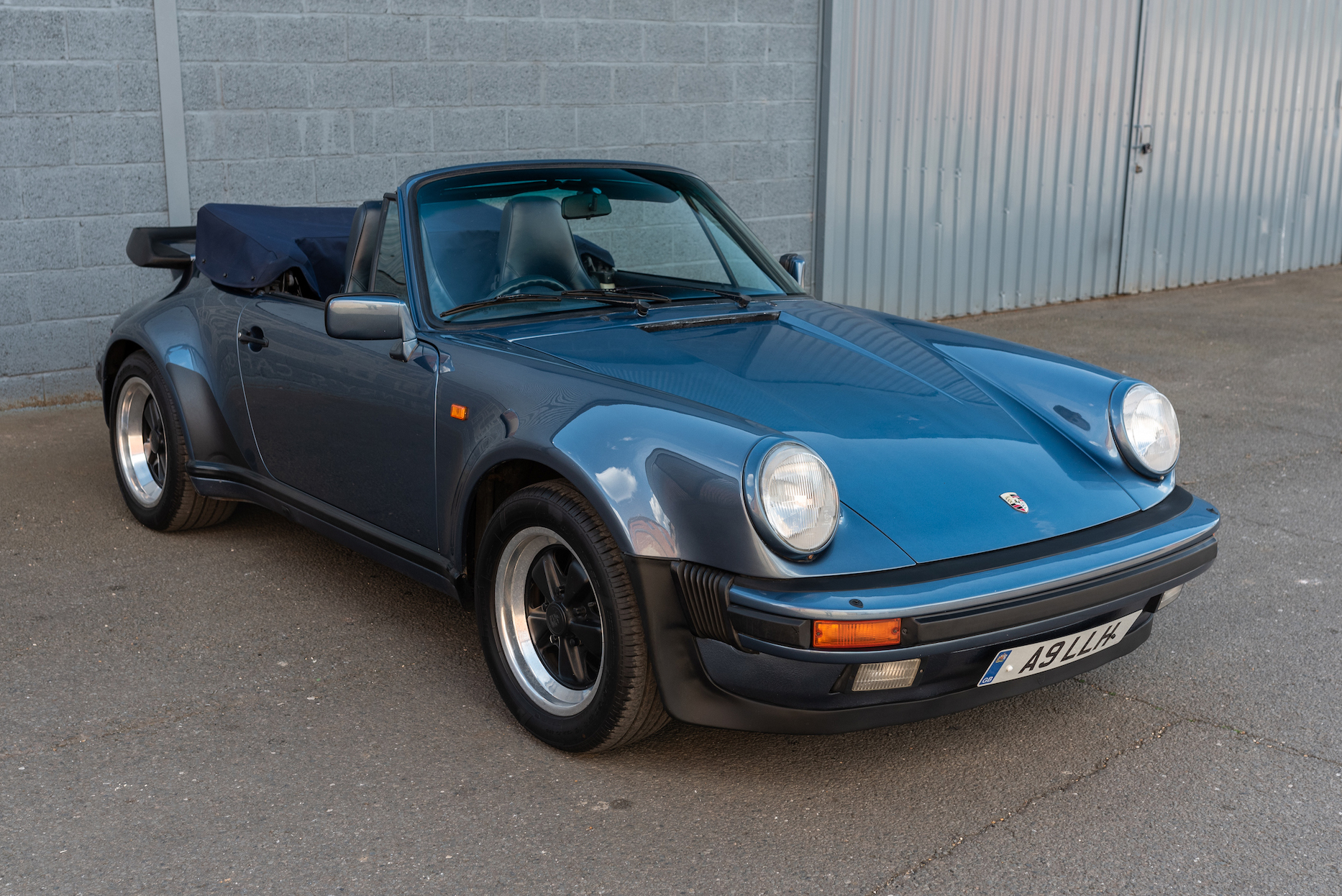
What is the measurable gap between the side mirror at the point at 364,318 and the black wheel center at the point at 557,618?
0.90 metres

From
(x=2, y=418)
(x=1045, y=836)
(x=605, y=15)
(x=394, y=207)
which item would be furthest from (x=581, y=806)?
(x=605, y=15)

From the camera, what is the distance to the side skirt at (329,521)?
3.43m

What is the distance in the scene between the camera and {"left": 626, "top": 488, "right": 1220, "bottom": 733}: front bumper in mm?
2521

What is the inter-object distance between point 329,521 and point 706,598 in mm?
1651

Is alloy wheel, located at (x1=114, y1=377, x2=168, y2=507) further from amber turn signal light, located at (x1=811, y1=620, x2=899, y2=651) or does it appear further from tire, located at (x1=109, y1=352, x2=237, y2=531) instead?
amber turn signal light, located at (x1=811, y1=620, x2=899, y2=651)

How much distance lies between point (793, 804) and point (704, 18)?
22.1ft

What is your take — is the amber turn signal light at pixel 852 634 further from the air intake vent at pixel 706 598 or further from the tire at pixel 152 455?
the tire at pixel 152 455

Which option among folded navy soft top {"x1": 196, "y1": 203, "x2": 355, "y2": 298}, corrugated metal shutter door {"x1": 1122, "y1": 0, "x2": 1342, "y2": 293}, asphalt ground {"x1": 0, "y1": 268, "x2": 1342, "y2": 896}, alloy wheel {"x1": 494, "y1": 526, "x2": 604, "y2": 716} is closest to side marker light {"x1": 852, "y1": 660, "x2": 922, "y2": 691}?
asphalt ground {"x1": 0, "y1": 268, "x2": 1342, "y2": 896}

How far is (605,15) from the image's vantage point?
26.3ft

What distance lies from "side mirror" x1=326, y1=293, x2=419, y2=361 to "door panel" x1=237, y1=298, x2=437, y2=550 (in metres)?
0.11

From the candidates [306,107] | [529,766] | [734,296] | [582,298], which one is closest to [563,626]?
[529,766]

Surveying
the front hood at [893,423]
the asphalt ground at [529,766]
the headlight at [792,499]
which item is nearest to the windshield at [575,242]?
the front hood at [893,423]

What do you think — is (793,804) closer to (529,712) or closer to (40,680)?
(529,712)

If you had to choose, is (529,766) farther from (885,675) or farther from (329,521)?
(329,521)
